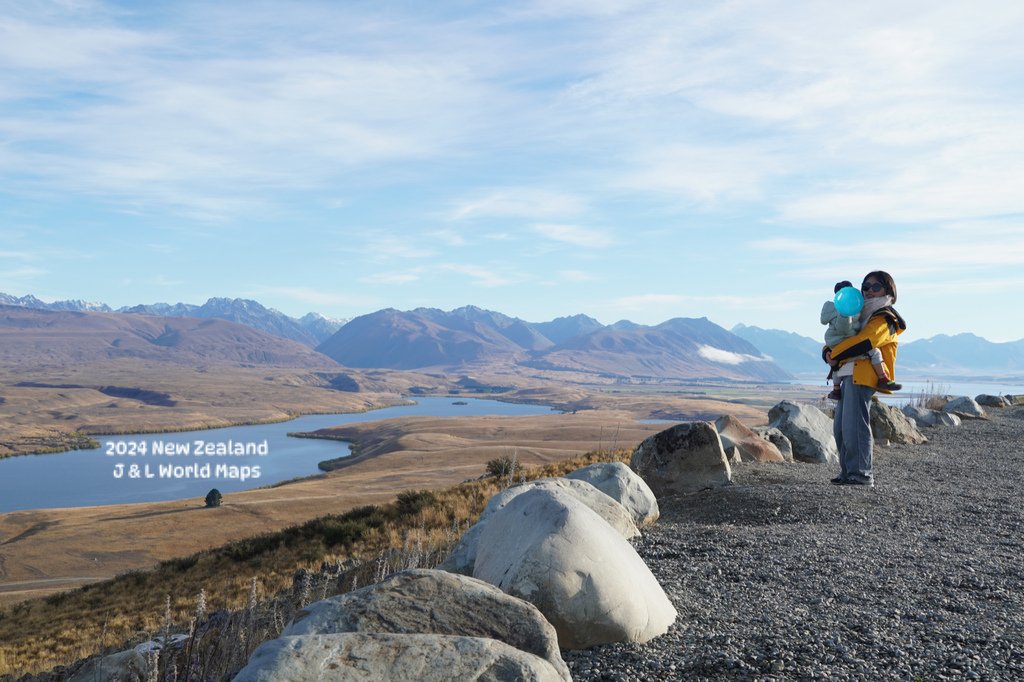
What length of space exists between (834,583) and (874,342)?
20.4 ft

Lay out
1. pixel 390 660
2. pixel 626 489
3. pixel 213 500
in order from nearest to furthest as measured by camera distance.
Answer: pixel 390 660, pixel 626 489, pixel 213 500

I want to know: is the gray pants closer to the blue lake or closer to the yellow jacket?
the yellow jacket

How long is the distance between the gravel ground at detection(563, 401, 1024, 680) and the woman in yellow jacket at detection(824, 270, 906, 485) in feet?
2.18

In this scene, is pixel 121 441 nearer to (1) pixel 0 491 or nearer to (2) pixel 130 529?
(1) pixel 0 491

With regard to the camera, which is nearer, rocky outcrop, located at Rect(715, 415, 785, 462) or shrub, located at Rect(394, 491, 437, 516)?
rocky outcrop, located at Rect(715, 415, 785, 462)

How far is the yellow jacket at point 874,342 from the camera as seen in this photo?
12.8 meters

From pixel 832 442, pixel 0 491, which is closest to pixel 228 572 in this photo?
pixel 832 442

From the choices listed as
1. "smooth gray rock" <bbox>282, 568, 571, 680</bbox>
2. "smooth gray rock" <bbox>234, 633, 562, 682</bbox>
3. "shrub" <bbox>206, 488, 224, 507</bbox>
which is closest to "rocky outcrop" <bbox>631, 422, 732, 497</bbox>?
"smooth gray rock" <bbox>282, 568, 571, 680</bbox>

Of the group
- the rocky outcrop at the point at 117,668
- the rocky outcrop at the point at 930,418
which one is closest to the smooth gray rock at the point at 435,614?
the rocky outcrop at the point at 117,668

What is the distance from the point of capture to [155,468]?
117 m

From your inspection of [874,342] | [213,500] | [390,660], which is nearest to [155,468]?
[213,500]

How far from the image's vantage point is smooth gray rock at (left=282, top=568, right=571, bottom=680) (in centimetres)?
489

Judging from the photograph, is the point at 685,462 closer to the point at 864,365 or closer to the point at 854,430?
the point at 854,430

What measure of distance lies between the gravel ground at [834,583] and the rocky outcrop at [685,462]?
19.6 inches
